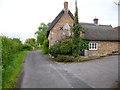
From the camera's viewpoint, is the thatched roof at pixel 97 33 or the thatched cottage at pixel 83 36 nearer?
the thatched cottage at pixel 83 36

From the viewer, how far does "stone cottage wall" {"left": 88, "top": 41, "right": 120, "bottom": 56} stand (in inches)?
866

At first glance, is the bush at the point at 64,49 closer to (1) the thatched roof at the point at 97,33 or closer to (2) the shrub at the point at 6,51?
(1) the thatched roof at the point at 97,33

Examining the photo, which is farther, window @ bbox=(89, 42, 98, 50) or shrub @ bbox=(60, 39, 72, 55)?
window @ bbox=(89, 42, 98, 50)

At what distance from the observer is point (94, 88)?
256 inches

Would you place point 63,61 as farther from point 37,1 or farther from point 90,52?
point 37,1

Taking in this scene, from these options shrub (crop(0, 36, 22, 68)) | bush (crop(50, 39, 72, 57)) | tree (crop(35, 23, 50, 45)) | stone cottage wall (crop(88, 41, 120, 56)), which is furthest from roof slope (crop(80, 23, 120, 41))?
tree (crop(35, 23, 50, 45))

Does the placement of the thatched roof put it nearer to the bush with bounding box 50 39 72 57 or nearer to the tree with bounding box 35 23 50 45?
the bush with bounding box 50 39 72 57

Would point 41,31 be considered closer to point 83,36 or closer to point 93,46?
point 83,36

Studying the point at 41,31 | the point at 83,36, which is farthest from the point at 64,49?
the point at 41,31

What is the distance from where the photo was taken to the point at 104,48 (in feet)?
74.2

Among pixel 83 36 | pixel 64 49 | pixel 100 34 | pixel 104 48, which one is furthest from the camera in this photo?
pixel 100 34

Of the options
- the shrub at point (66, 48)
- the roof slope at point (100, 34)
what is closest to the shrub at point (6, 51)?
the shrub at point (66, 48)

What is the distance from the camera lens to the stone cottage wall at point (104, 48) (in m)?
22.0

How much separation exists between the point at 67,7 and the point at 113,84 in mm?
18778
